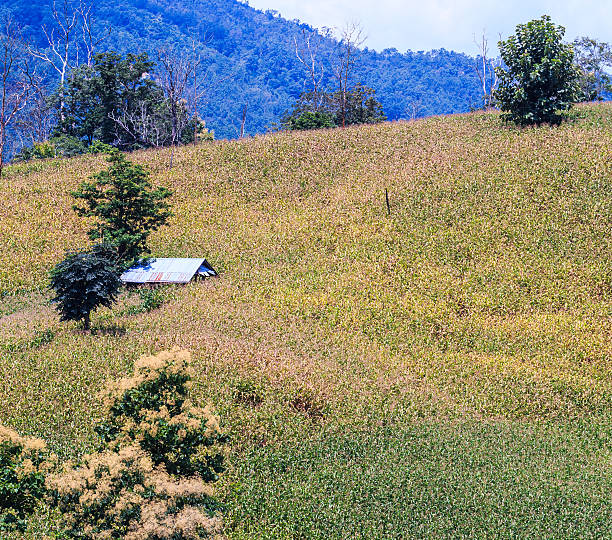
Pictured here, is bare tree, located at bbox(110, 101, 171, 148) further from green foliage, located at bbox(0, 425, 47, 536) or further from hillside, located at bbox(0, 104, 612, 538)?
green foliage, located at bbox(0, 425, 47, 536)

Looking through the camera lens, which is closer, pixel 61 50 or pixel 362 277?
pixel 362 277

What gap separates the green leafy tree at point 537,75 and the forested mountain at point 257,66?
312 feet

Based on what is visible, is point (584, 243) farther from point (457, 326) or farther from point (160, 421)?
point (160, 421)

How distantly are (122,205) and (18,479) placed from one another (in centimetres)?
2026

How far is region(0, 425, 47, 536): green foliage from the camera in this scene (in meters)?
11.4

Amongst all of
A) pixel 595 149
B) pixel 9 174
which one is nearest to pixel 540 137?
pixel 595 149

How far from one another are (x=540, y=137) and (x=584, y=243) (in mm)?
13240

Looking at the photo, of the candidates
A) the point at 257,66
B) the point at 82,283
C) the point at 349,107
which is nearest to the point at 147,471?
the point at 82,283

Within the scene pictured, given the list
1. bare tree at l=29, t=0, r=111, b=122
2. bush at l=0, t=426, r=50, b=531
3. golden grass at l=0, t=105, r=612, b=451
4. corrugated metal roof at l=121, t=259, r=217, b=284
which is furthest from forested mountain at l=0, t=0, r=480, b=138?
bush at l=0, t=426, r=50, b=531

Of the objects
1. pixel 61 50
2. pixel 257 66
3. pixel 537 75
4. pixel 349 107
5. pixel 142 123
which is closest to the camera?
pixel 537 75

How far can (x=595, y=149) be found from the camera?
131 feet

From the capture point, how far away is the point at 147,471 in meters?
11.4

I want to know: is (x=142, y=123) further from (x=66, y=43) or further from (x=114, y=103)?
(x=66, y=43)

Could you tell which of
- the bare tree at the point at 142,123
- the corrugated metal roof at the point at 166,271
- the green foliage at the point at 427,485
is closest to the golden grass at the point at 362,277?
the corrugated metal roof at the point at 166,271
